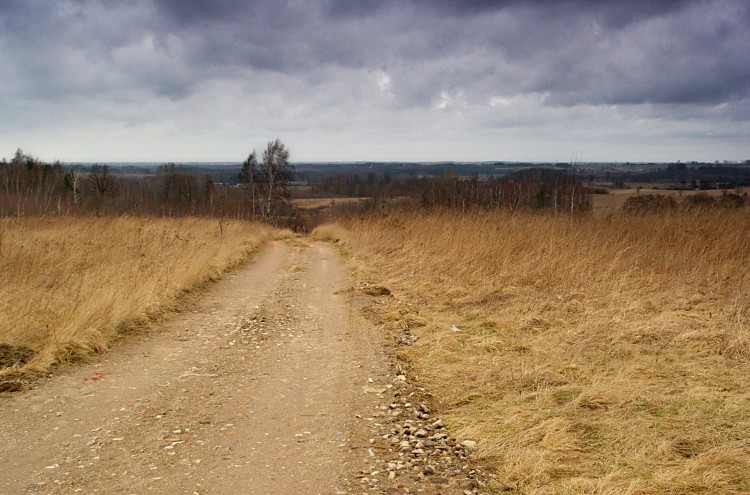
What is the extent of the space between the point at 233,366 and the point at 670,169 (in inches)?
2839

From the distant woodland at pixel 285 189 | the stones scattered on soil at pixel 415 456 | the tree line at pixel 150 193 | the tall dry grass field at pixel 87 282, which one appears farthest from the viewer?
the tree line at pixel 150 193

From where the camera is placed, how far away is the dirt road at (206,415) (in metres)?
3.26

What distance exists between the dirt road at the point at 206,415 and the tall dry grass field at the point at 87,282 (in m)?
0.40

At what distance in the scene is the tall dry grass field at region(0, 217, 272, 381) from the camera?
571 centimetres

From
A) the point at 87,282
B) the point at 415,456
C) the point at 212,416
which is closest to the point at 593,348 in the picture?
the point at 415,456

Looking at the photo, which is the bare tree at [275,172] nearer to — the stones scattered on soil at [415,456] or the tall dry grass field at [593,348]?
the tall dry grass field at [593,348]

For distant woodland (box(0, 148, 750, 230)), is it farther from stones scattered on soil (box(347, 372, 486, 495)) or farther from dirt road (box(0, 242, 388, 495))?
stones scattered on soil (box(347, 372, 486, 495))

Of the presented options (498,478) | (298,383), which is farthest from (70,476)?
(498,478)

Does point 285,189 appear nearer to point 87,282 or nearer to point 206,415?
point 87,282

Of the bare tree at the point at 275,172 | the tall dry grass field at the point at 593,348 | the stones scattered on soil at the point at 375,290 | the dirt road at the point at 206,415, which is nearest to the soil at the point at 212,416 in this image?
the dirt road at the point at 206,415

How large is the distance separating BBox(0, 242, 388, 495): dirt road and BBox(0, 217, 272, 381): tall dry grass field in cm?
40

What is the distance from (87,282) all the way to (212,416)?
488 cm

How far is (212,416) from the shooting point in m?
4.25

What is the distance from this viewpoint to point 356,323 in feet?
25.0
